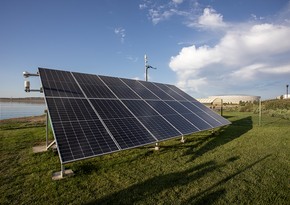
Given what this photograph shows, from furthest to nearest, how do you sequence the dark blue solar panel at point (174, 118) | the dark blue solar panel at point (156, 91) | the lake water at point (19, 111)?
A: the lake water at point (19, 111)
the dark blue solar panel at point (156, 91)
the dark blue solar panel at point (174, 118)

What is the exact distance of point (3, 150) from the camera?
1118cm

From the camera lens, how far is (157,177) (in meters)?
7.73

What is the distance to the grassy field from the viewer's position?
6273 mm

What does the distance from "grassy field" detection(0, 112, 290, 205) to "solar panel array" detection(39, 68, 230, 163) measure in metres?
1.22

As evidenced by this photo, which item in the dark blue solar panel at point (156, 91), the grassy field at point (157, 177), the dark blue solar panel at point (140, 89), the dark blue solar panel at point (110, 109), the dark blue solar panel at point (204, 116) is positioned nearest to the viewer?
the grassy field at point (157, 177)

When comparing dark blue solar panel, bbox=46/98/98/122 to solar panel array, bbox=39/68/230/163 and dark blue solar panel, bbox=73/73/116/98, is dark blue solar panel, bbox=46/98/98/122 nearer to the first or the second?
solar panel array, bbox=39/68/230/163

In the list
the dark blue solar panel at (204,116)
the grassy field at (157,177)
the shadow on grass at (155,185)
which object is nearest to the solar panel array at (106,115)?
the dark blue solar panel at (204,116)

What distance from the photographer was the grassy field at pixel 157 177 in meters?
6.27

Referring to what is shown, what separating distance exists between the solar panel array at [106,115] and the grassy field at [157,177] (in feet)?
4.00

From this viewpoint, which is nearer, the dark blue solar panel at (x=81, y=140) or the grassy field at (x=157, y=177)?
the grassy field at (x=157, y=177)

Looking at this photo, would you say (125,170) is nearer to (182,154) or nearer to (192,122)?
(182,154)

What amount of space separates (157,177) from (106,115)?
11.7 feet

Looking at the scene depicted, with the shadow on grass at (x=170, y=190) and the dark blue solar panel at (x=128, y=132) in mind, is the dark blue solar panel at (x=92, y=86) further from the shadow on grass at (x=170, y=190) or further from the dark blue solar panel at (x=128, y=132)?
the shadow on grass at (x=170, y=190)

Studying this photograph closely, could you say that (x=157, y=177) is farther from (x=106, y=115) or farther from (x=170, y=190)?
(x=106, y=115)
